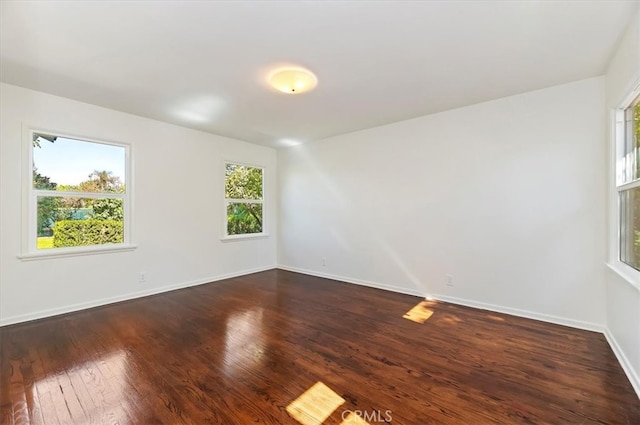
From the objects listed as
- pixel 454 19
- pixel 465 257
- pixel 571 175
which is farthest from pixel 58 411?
pixel 571 175

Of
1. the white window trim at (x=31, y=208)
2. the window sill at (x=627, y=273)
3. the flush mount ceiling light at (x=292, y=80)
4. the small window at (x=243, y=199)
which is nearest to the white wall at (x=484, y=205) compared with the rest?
the window sill at (x=627, y=273)

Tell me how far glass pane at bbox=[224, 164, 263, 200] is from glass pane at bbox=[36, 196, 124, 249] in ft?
5.72

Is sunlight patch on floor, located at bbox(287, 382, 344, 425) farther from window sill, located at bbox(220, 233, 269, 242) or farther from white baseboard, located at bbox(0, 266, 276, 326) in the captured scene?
window sill, located at bbox(220, 233, 269, 242)

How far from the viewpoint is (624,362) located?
2092mm

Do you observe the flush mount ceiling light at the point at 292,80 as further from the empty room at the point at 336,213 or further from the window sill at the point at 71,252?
the window sill at the point at 71,252

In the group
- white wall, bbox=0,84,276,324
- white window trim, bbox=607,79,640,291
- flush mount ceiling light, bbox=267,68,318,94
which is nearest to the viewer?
white window trim, bbox=607,79,640,291

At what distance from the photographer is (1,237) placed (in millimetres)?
2930

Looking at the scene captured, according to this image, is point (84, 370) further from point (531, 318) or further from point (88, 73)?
point (531, 318)

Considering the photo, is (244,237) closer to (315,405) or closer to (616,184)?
(315,405)

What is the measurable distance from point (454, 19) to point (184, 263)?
451 centimetres

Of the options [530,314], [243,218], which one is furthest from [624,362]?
[243,218]

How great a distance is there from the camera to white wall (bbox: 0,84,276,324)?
2998 mm

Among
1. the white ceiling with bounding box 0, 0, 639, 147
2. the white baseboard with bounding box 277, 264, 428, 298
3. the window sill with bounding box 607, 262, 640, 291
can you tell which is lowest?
the white baseboard with bounding box 277, 264, 428, 298

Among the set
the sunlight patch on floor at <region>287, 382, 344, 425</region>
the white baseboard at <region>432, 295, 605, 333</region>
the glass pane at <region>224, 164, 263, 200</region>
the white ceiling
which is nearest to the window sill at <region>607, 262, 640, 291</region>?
the white baseboard at <region>432, 295, 605, 333</region>
